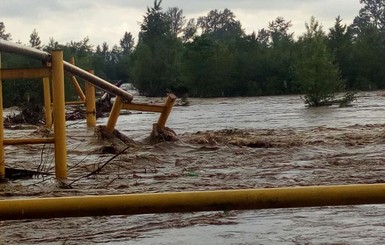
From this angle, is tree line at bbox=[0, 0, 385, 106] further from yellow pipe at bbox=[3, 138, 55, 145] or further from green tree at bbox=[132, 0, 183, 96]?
yellow pipe at bbox=[3, 138, 55, 145]

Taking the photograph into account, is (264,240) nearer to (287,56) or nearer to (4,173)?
(4,173)

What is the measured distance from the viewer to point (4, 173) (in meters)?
7.85

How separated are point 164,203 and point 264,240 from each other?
2291mm

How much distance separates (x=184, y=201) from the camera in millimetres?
3055

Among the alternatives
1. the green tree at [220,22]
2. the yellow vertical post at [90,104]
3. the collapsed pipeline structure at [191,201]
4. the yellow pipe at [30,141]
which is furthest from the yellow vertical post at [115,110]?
the green tree at [220,22]

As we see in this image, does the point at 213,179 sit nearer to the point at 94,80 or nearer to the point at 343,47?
the point at 94,80

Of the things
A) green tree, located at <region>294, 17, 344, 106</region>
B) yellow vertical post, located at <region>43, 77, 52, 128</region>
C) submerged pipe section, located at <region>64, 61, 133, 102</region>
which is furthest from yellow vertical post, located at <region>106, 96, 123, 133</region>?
green tree, located at <region>294, 17, 344, 106</region>

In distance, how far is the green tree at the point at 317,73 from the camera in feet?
116

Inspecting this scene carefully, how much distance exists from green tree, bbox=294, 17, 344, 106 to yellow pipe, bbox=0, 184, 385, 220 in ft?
105

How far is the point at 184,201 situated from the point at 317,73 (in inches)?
1327

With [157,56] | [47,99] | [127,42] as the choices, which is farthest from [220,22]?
[47,99]

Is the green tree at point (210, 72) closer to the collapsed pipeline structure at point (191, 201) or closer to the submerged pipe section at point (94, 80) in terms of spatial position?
the submerged pipe section at point (94, 80)

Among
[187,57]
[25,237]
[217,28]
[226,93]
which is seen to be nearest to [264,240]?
[25,237]

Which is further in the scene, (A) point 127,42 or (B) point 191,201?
(A) point 127,42
